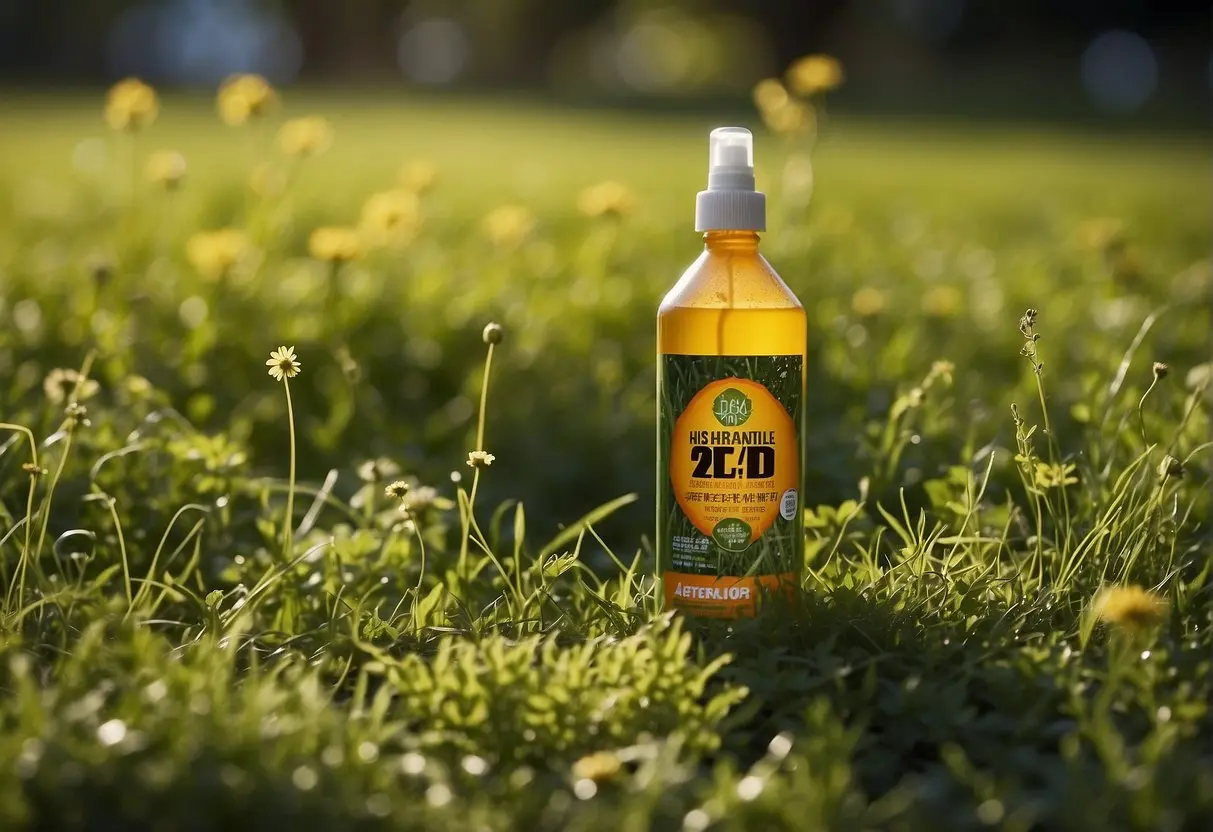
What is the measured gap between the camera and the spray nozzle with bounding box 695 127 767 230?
7.45 ft

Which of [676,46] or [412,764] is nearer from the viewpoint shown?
[412,764]

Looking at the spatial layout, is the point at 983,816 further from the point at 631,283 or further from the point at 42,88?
the point at 42,88

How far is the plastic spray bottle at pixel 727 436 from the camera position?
7.23 feet

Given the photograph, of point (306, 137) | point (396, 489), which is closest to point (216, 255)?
point (306, 137)

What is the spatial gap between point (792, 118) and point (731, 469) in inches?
98.3

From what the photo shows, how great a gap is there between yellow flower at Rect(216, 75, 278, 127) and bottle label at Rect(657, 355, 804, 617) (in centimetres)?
212

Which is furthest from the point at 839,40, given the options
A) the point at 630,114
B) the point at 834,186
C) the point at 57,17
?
the point at 834,186

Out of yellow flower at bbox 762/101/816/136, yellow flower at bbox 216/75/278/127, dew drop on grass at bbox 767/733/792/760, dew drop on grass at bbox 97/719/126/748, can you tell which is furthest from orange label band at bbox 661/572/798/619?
yellow flower at bbox 762/101/816/136

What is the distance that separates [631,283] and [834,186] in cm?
471

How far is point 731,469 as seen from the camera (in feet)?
7.23

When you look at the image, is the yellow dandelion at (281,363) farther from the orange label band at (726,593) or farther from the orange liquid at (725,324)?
the orange label band at (726,593)

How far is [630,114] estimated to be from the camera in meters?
17.4

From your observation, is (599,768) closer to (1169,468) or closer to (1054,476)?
(1054,476)

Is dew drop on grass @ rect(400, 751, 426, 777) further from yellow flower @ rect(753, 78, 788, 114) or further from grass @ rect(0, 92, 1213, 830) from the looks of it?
yellow flower @ rect(753, 78, 788, 114)
